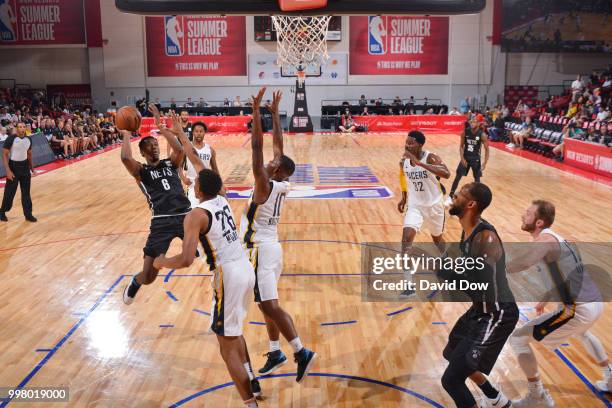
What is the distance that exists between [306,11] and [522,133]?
45.1 feet

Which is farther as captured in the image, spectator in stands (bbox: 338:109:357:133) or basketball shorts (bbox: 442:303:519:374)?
spectator in stands (bbox: 338:109:357:133)

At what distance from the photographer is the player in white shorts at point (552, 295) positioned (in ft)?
13.5

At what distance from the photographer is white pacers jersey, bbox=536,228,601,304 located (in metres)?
4.16

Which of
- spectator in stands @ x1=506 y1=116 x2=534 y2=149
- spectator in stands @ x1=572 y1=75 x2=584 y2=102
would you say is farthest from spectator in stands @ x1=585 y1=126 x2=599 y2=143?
spectator in stands @ x1=572 y1=75 x2=584 y2=102

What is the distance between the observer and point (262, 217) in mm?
4984

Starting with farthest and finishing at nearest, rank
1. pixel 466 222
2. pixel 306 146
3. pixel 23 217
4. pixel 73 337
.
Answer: pixel 306 146 < pixel 23 217 < pixel 73 337 < pixel 466 222

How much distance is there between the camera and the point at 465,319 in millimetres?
4109

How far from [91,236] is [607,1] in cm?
2714

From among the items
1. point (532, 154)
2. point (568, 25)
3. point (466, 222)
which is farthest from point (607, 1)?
point (466, 222)

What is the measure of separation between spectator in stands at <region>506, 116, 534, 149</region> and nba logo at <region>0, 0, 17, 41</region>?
83.9 feet

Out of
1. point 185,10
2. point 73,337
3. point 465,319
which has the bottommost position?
point 73,337

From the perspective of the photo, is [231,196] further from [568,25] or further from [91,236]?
[568,25]

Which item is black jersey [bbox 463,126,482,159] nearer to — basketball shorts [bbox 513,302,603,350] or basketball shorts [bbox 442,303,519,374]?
basketball shorts [bbox 513,302,603,350]

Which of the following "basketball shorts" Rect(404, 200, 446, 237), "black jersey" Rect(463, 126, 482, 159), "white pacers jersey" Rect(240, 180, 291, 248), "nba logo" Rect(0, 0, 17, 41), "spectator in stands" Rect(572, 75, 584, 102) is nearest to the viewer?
"white pacers jersey" Rect(240, 180, 291, 248)
